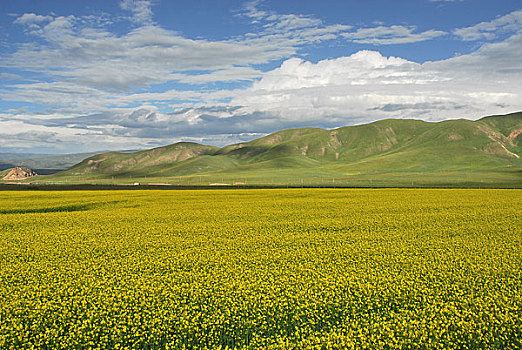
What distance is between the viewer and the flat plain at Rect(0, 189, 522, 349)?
464 inches

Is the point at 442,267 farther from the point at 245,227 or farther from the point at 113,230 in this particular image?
the point at 113,230

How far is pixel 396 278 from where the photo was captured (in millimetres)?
16156

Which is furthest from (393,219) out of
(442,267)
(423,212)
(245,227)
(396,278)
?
(396,278)

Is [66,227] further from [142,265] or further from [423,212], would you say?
[423,212]

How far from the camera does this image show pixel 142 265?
18766 millimetres

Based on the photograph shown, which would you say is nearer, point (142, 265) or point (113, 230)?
point (142, 265)

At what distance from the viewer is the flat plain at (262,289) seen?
38.6ft

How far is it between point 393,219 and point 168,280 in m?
24.3

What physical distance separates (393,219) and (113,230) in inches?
909

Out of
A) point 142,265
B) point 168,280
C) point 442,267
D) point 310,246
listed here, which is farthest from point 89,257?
point 442,267

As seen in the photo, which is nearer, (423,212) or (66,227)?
(66,227)

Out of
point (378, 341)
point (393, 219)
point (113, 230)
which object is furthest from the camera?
point (393, 219)

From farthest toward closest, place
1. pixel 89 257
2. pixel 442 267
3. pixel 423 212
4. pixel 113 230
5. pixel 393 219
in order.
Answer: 1. pixel 423 212
2. pixel 393 219
3. pixel 113 230
4. pixel 89 257
5. pixel 442 267

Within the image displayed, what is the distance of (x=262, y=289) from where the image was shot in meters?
14.8
